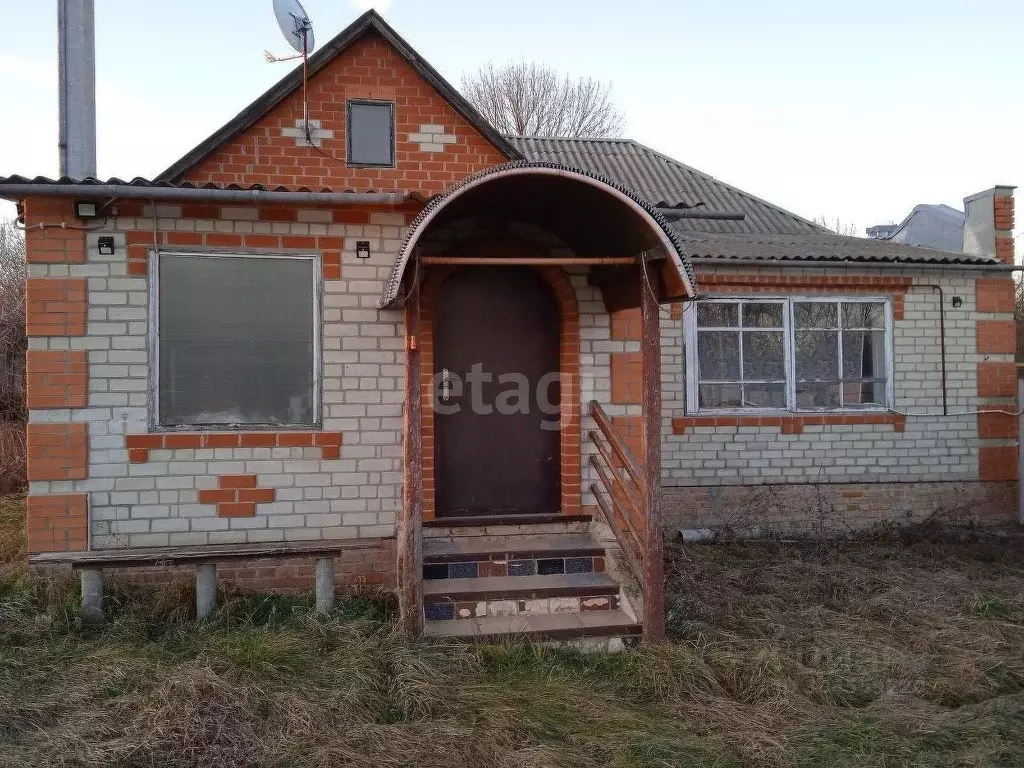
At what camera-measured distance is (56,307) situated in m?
5.15

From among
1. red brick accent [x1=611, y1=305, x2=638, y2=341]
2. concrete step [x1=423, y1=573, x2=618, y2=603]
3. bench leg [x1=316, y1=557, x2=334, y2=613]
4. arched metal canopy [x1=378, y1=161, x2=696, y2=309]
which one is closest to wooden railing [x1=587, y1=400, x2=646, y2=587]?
concrete step [x1=423, y1=573, x2=618, y2=603]

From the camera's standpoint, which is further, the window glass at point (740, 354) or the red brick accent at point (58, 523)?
the window glass at point (740, 354)

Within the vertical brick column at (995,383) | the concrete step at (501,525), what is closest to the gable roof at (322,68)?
the concrete step at (501,525)

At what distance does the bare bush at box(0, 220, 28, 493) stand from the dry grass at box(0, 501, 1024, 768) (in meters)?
5.60

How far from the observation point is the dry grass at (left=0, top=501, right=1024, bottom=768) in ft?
11.6

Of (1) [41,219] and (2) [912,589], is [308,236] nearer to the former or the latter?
(1) [41,219]

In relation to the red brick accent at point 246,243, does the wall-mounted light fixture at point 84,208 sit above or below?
above

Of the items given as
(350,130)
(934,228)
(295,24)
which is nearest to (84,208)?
(295,24)

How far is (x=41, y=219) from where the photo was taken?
16.8ft

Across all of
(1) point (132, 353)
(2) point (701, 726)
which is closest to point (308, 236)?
(1) point (132, 353)

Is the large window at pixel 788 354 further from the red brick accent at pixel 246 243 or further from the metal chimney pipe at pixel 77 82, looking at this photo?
the metal chimney pipe at pixel 77 82

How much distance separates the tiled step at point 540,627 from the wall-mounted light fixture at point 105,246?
3.16 meters

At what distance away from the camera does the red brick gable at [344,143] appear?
7875 mm

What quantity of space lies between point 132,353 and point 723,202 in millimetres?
7789
